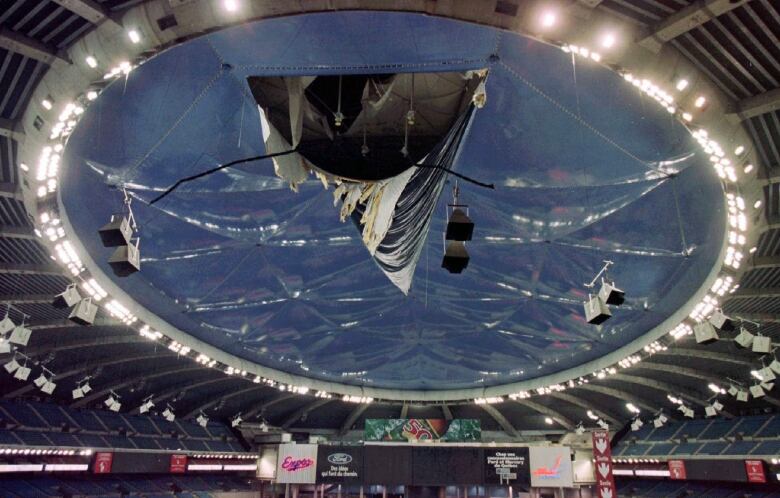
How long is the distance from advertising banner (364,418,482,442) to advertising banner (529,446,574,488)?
11.4m

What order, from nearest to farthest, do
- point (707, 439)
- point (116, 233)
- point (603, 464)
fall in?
point (116, 233) < point (603, 464) < point (707, 439)

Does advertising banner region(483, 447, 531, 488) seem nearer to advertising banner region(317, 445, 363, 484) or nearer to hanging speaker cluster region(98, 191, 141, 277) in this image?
advertising banner region(317, 445, 363, 484)

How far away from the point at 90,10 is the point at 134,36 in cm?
75

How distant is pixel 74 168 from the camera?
1400 centimetres

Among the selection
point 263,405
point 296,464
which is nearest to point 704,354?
point 296,464

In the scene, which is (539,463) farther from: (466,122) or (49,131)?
(49,131)

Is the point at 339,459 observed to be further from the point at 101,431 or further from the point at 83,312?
the point at 101,431

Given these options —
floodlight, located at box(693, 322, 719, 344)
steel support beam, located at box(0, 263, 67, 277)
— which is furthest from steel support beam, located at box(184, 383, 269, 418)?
floodlight, located at box(693, 322, 719, 344)

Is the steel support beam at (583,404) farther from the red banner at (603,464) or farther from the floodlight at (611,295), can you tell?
the floodlight at (611,295)

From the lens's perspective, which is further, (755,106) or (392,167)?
(392,167)

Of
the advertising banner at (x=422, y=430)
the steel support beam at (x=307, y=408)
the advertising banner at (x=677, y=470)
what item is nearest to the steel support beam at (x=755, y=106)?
the advertising banner at (x=422, y=430)

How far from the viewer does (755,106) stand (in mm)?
10555

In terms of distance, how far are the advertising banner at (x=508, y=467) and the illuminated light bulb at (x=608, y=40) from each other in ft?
82.8

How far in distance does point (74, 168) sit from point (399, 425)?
107 feet
